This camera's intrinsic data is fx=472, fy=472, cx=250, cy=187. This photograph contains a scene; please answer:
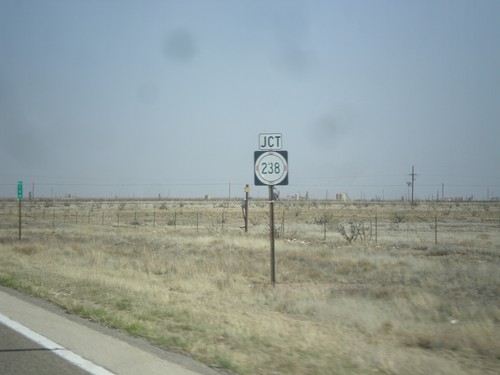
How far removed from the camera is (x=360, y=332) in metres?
9.22

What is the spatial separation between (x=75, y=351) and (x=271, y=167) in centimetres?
823

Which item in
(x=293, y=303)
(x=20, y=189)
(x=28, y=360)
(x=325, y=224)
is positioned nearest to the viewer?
(x=28, y=360)

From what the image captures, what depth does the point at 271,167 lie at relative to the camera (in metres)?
13.9

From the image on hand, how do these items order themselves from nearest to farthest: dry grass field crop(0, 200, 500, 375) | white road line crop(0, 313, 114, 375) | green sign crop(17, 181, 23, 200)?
white road line crop(0, 313, 114, 375) < dry grass field crop(0, 200, 500, 375) < green sign crop(17, 181, 23, 200)

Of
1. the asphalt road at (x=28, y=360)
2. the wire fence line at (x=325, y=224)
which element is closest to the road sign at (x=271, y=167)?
the asphalt road at (x=28, y=360)

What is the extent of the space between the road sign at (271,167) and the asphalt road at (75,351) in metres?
6.57

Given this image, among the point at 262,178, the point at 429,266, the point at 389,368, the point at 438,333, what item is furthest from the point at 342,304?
the point at 429,266

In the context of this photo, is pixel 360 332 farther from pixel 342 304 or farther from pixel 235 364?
pixel 235 364

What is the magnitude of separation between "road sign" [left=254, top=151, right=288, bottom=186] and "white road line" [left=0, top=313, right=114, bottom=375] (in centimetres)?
745

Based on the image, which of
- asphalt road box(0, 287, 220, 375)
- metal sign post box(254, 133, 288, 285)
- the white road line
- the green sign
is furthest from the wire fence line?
the white road line

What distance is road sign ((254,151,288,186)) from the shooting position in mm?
13805

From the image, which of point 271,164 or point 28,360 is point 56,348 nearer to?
point 28,360

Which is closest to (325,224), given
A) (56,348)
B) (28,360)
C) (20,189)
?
(20,189)

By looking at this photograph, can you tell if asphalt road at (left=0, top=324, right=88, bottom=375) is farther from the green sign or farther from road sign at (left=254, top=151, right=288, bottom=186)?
the green sign
